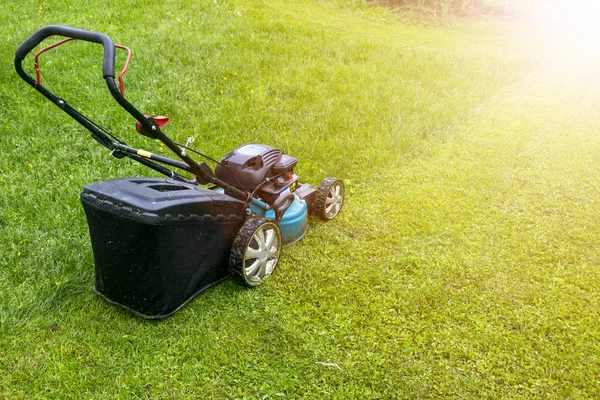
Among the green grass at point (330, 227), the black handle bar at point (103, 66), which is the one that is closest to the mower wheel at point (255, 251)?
the green grass at point (330, 227)

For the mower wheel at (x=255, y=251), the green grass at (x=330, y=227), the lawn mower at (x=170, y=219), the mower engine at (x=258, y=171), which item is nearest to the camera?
the lawn mower at (x=170, y=219)

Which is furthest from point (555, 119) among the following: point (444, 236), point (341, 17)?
point (341, 17)

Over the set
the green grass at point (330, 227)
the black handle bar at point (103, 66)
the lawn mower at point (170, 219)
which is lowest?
the green grass at point (330, 227)

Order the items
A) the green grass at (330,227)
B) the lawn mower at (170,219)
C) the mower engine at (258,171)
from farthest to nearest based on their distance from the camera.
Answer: the mower engine at (258,171)
the green grass at (330,227)
the lawn mower at (170,219)

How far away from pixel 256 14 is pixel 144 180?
7.19 metres

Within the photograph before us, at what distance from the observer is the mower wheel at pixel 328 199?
3990mm

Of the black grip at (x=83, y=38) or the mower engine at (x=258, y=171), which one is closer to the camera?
the black grip at (x=83, y=38)

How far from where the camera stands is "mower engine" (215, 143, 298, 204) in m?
3.28

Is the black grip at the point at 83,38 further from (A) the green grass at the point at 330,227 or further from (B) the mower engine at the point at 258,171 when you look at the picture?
(A) the green grass at the point at 330,227

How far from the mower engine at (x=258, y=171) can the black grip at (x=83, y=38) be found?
1.27 m

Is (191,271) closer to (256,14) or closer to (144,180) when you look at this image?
(144,180)

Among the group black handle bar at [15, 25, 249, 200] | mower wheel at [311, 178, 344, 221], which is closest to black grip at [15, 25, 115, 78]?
black handle bar at [15, 25, 249, 200]

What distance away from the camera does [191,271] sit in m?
2.84

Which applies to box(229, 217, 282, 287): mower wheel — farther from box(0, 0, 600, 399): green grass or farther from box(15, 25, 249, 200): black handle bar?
box(15, 25, 249, 200): black handle bar
